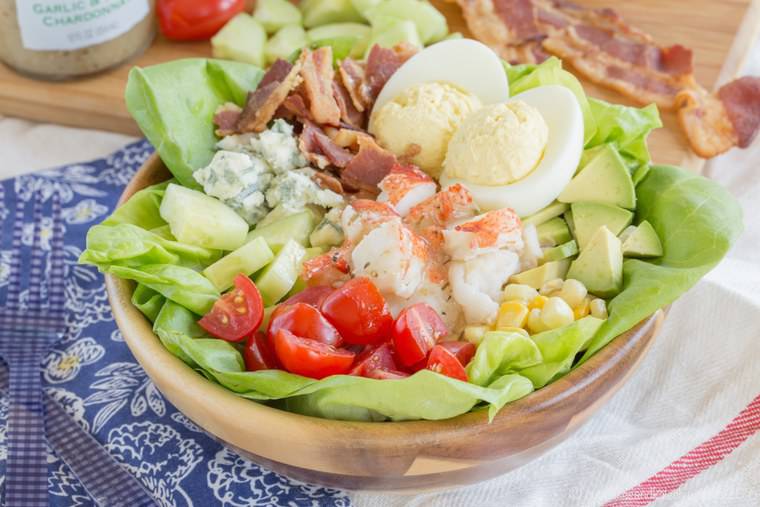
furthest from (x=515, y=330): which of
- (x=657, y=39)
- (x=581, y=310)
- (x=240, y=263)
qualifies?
(x=657, y=39)

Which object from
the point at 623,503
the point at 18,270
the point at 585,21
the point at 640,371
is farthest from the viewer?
the point at 585,21

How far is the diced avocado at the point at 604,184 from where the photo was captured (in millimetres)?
2529

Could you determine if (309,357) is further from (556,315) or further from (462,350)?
(556,315)

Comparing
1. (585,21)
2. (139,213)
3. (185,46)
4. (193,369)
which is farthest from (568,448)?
(185,46)

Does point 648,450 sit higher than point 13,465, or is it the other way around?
point 648,450

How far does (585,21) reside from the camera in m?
3.88

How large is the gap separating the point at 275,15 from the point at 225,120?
3.94ft

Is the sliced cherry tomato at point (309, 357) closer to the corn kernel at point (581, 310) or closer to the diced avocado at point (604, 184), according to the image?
the corn kernel at point (581, 310)

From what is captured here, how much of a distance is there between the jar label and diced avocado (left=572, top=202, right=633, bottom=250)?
6.39 feet

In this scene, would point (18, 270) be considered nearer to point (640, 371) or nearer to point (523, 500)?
point (523, 500)

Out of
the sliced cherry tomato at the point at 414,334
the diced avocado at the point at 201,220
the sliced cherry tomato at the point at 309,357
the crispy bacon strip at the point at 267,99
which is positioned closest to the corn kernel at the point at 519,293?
the sliced cherry tomato at the point at 414,334

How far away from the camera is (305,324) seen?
7.03 ft

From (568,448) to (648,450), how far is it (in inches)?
7.8

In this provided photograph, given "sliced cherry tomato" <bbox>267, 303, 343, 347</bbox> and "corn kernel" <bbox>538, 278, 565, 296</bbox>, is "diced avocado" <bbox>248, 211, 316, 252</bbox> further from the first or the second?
"corn kernel" <bbox>538, 278, 565, 296</bbox>
